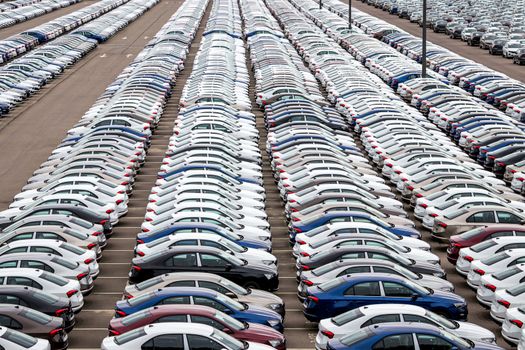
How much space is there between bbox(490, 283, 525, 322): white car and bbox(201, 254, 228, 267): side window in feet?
20.5

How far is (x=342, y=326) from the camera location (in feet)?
60.4

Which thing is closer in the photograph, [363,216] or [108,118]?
[363,216]

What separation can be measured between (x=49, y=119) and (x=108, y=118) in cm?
978

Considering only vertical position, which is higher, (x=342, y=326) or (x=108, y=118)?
(x=342, y=326)

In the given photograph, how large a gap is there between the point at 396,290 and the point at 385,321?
2.17m

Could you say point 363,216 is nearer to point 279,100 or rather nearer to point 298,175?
point 298,175

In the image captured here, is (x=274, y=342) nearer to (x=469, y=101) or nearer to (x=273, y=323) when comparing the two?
(x=273, y=323)

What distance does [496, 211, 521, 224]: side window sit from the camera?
26.8 m

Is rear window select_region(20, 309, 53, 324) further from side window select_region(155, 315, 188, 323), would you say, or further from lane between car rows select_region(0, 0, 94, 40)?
lane between car rows select_region(0, 0, 94, 40)

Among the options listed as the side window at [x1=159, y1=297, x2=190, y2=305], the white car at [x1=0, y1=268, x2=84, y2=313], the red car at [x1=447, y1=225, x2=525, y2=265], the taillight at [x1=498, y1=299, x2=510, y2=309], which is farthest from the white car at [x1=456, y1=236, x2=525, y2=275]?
the white car at [x1=0, y1=268, x2=84, y2=313]

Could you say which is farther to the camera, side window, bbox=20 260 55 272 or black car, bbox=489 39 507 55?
black car, bbox=489 39 507 55

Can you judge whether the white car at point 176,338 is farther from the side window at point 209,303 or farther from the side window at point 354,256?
the side window at point 354,256

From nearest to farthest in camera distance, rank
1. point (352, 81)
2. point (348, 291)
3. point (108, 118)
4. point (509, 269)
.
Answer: point (348, 291) < point (509, 269) < point (108, 118) < point (352, 81)

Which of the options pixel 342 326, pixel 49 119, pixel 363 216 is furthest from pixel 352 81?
pixel 342 326
